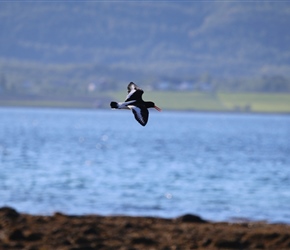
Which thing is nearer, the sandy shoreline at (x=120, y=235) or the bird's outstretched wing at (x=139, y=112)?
the bird's outstretched wing at (x=139, y=112)

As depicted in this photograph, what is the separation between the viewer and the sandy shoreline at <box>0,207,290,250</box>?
25.5 metres

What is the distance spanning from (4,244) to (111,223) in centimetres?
626

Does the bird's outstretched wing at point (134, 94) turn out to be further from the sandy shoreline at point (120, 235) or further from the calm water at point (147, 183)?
the calm water at point (147, 183)

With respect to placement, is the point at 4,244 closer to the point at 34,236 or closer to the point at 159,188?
the point at 34,236

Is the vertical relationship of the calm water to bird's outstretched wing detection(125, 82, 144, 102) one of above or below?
below

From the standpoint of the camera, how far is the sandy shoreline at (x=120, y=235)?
2547 centimetres

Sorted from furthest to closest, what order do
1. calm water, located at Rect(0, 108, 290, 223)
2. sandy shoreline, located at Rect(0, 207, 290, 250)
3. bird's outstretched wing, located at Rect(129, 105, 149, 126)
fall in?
calm water, located at Rect(0, 108, 290, 223) → sandy shoreline, located at Rect(0, 207, 290, 250) → bird's outstretched wing, located at Rect(129, 105, 149, 126)

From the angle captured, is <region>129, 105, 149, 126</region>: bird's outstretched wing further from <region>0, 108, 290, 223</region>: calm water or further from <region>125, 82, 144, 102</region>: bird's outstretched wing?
<region>0, 108, 290, 223</region>: calm water

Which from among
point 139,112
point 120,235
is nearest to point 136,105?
point 139,112

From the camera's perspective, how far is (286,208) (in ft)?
156

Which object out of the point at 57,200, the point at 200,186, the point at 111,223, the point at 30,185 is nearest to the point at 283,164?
the point at 200,186

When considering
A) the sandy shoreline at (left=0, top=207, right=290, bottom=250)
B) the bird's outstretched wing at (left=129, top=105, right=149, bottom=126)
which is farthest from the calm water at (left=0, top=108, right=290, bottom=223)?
the bird's outstretched wing at (left=129, top=105, right=149, bottom=126)

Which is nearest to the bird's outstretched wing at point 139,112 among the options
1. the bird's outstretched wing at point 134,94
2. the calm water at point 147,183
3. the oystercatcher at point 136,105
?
the oystercatcher at point 136,105

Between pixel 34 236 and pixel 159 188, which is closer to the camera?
pixel 34 236
